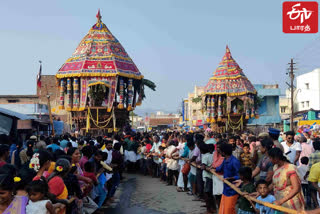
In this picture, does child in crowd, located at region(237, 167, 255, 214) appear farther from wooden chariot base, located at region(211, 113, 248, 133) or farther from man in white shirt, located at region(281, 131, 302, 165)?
wooden chariot base, located at region(211, 113, 248, 133)

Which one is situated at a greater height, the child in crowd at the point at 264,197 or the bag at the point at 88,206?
the child in crowd at the point at 264,197

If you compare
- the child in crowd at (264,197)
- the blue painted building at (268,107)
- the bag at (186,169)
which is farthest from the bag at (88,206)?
the blue painted building at (268,107)

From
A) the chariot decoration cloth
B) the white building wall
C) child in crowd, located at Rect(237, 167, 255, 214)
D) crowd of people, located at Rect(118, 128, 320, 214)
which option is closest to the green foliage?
the chariot decoration cloth

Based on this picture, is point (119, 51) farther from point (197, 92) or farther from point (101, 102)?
point (197, 92)

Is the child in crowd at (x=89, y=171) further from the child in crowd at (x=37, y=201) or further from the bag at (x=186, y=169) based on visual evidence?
the bag at (x=186, y=169)

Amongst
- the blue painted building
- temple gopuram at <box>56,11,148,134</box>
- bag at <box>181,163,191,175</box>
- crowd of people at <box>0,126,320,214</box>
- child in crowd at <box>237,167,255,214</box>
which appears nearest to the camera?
crowd of people at <box>0,126,320,214</box>

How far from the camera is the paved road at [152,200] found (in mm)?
9508

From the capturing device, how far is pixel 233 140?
1077 centimetres

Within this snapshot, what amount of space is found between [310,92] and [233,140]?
1590 inches

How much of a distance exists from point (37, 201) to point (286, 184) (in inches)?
123

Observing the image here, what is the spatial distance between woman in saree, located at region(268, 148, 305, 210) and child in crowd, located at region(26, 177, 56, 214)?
2851 mm

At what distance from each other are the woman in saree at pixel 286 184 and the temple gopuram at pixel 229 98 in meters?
26.9

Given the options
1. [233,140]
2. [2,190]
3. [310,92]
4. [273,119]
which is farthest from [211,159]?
[273,119]

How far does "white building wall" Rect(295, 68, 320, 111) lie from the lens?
46562mm
